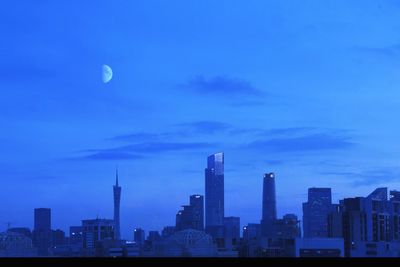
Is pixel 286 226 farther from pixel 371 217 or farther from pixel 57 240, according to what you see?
pixel 57 240

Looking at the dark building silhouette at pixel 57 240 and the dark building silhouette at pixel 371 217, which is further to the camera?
the dark building silhouette at pixel 371 217

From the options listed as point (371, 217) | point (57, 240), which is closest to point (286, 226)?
point (371, 217)

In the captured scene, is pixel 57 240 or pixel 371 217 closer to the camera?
pixel 57 240

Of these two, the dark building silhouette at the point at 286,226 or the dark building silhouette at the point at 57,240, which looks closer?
the dark building silhouette at the point at 57,240

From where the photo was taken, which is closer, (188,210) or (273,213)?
(188,210)

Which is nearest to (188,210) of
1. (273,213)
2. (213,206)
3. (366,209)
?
(213,206)

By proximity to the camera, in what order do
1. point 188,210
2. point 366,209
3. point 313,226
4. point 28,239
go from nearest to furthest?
point 28,239 < point 366,209 < point 313,226 < point 188,210

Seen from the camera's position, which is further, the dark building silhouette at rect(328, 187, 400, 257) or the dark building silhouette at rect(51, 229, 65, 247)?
the dark building silhouette at rect(328, 187, 400, 257)

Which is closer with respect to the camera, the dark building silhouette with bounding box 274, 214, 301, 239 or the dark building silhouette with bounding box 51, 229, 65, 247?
the dark building silhouette with bounding box 51, 229, 65, 247

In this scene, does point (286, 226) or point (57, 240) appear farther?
point (286, 226)
